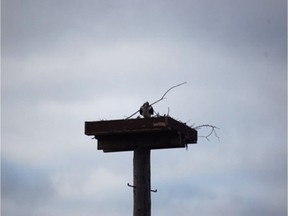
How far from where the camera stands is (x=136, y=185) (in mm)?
9141

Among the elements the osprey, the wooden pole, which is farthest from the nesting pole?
the osprey

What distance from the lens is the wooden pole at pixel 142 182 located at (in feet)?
29.6

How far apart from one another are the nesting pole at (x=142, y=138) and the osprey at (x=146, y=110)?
1.44ft

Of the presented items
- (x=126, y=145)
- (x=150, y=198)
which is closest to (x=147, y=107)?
(x=126, y=145)

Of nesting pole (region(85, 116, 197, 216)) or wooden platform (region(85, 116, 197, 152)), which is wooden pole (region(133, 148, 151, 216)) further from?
wooden platform (region(85, 116, 197, 152))

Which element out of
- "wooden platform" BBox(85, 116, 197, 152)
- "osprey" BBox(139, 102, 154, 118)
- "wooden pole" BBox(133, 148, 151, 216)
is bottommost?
"wooden pole" BBox(133, 148, 151, 216)

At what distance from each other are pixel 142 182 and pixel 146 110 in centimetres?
108

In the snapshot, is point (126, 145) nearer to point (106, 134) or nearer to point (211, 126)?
point (106, 134)

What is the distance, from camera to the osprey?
31.5ft

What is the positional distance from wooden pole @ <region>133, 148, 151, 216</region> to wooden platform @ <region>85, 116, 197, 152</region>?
0.13 meters

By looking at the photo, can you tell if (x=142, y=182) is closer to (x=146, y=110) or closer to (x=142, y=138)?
(x=142, y=138)

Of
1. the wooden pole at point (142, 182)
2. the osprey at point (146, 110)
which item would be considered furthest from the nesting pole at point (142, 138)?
the osprey at point (146, 110)

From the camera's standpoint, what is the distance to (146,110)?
9.62 metres

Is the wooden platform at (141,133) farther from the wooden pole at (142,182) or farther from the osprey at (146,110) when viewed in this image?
the osprey at (146,110)
